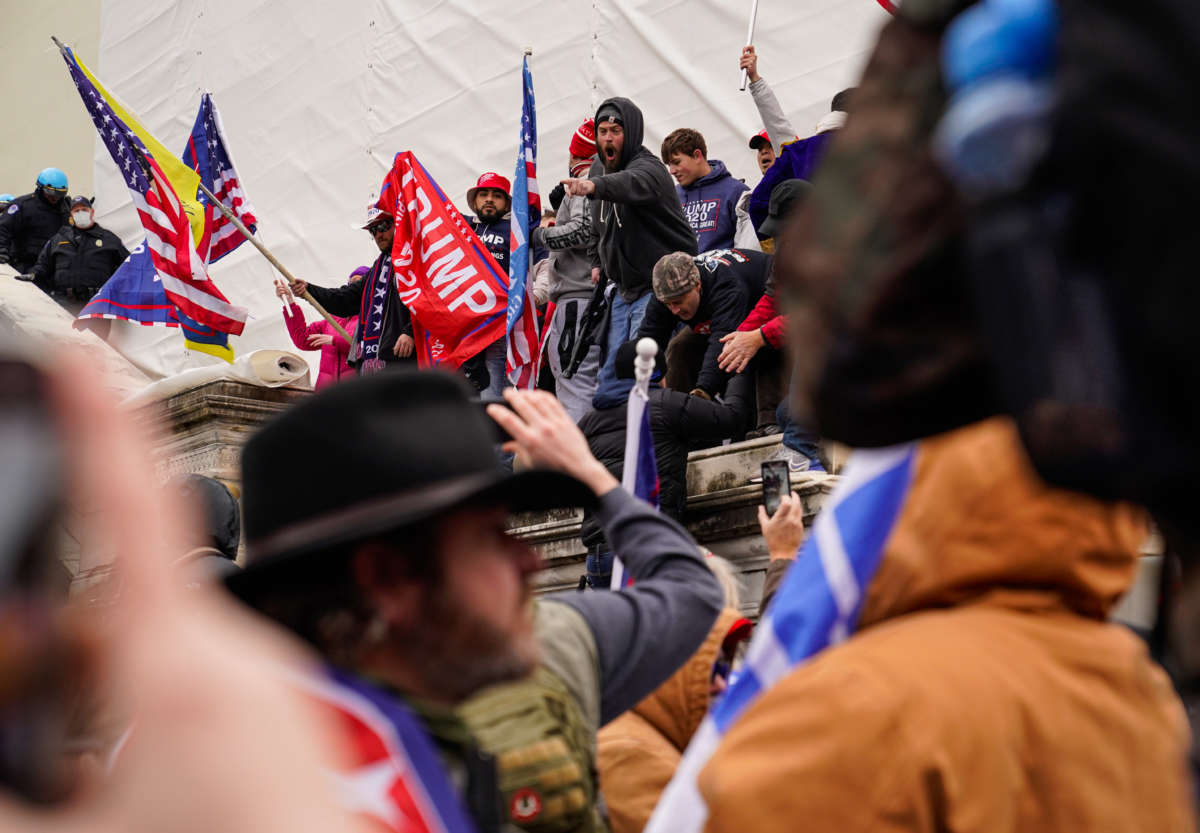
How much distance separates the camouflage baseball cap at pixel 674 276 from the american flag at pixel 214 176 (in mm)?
5276

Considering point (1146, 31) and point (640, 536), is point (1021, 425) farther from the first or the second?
point (640, 536)

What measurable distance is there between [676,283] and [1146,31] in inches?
222

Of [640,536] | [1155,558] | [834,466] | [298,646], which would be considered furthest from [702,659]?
[834,466]

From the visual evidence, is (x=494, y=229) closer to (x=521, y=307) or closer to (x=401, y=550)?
(x=521, y=307)

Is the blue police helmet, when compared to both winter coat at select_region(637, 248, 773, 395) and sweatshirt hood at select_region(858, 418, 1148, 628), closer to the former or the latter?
winter coat at select_region(637, 248, 773, 395)

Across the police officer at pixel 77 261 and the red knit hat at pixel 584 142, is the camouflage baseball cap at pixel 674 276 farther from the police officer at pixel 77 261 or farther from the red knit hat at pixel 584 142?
the police officer at pixel 77 261

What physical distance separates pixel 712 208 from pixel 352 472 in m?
6.79

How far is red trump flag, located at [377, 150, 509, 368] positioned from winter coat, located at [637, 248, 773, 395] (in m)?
1.82

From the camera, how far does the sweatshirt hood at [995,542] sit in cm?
178

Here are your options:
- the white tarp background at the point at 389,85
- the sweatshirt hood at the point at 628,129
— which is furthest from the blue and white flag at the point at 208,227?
the sweatshirt hood at the point at 628,129

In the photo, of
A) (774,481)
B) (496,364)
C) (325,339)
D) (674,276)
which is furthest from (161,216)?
(774,481)

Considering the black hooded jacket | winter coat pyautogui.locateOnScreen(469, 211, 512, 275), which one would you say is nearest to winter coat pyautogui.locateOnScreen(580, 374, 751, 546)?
the black hooded jacket

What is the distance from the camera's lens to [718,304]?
21.7 ft

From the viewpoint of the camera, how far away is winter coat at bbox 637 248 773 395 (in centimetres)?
648
